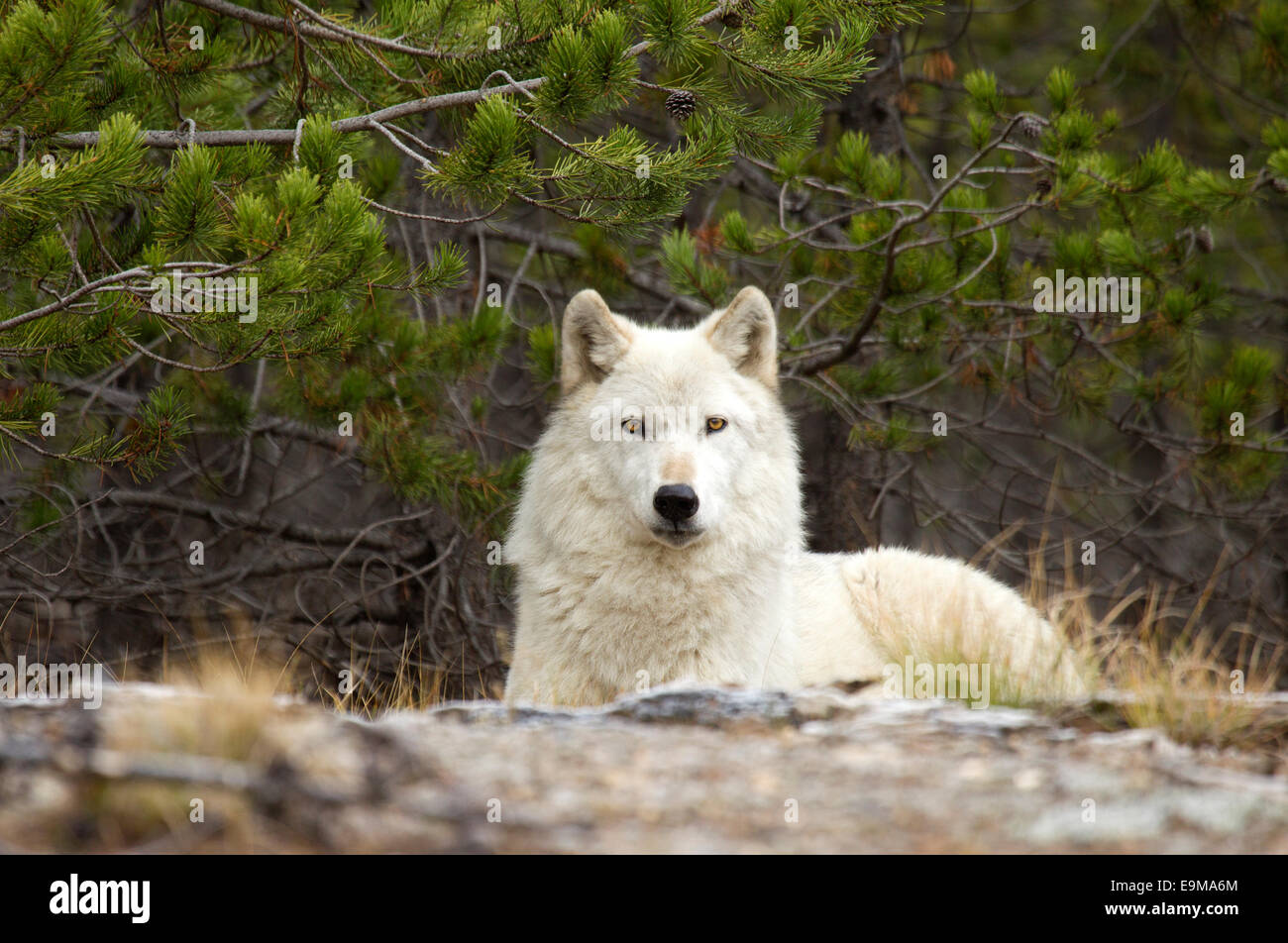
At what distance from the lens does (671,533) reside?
478cm

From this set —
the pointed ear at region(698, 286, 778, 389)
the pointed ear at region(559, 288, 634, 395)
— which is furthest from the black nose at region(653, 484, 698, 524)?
the pointed ear at region(698, 286, 778, 389)

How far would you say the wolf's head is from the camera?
4.79 metres

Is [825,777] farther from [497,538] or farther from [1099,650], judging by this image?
[497,538]

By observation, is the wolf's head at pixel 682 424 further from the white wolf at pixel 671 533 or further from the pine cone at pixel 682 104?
the pine cone at pixel 682 104

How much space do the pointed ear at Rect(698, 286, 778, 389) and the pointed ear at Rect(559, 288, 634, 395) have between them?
0.42 metres

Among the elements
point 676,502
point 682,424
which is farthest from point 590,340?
point 676,502

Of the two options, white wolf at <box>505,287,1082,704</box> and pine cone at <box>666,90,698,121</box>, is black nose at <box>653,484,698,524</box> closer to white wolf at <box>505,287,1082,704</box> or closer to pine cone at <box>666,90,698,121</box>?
white wolf at <box>505,287,1082,704</box>

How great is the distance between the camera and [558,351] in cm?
691

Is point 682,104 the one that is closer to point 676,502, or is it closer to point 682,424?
point 682,424

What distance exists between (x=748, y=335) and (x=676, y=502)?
3.93 feet

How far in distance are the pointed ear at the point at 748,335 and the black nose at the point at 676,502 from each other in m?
1.06

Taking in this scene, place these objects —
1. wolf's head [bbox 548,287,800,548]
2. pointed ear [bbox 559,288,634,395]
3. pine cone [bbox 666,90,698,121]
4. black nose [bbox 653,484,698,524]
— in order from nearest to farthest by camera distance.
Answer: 1. black nose [bbox 653,484,698,524]
2. wolf's head [bbox 548,287,800,548]
3. pointed ear [bbox 559,288,634,395]
4. pine cone [bbox 666,90,698,121]

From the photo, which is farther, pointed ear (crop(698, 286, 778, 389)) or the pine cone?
the pine cone

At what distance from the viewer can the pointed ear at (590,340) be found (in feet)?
17.4
